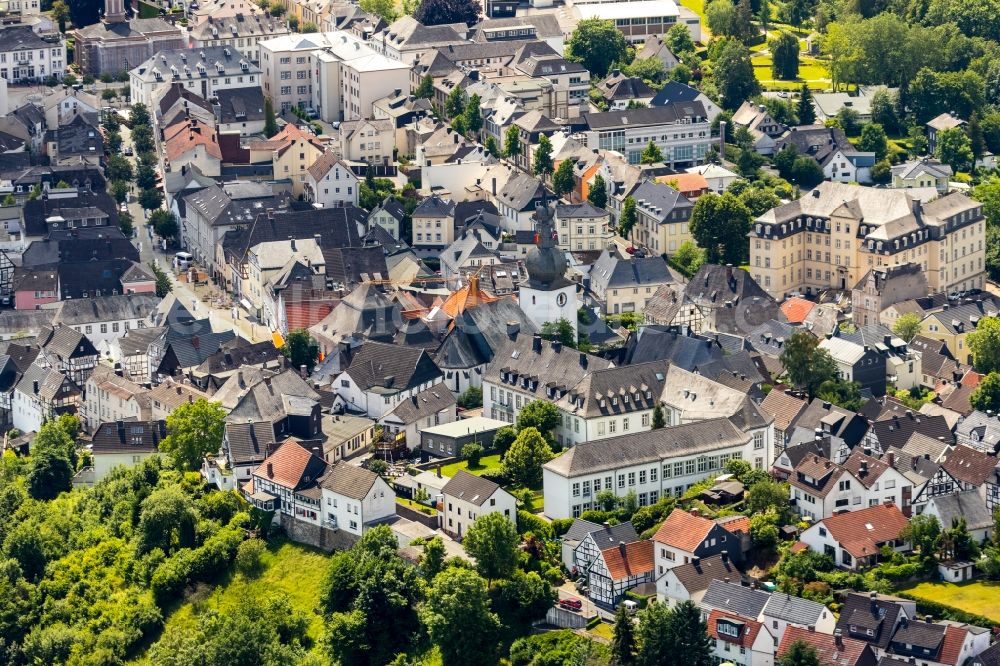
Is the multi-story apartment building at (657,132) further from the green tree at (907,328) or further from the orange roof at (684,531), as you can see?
the orange roof at (684,531)

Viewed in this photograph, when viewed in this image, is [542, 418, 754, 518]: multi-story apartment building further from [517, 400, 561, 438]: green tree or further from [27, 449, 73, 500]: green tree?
[27, 449, 73, 500]: green tree

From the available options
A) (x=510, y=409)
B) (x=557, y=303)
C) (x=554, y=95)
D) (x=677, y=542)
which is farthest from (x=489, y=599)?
(x=554, y=95)

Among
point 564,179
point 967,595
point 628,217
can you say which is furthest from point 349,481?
point 564,179

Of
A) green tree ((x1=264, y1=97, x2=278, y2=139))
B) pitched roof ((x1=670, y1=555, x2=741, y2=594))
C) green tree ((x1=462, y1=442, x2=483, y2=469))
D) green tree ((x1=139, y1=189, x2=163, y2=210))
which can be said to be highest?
pitched roof ((x1=670, y1=555, x2=741, y2=594))

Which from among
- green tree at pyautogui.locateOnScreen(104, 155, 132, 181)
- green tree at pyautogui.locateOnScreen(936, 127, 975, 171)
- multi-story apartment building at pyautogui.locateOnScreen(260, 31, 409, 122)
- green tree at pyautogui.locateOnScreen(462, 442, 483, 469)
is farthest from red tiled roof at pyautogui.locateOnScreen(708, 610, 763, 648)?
multi-story apartment building at pyautogui.locateOnScreen(260, 31, 409, 122)

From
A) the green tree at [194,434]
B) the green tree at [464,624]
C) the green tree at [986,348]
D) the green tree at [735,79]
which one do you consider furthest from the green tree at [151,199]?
the green tree at [464,624]

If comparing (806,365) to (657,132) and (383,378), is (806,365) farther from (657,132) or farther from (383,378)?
(657,132)

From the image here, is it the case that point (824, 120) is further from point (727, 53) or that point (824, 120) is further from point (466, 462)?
point (466, 462)
